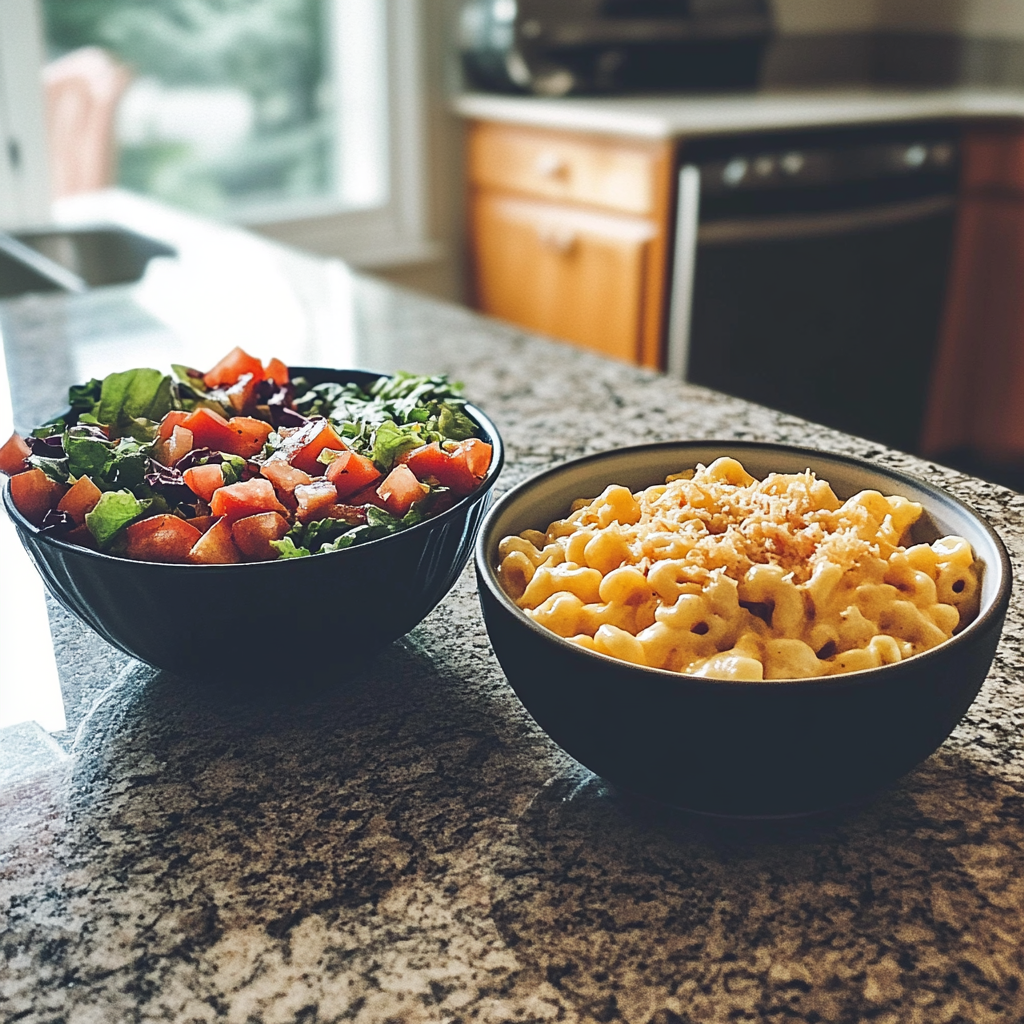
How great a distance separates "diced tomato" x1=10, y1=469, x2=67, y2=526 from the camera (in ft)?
2.25

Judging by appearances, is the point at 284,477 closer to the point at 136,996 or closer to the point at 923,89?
the point at 136,996

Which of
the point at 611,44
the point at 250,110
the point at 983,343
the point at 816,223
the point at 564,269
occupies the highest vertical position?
the point at 611,44

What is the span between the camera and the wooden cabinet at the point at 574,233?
2.63 meters

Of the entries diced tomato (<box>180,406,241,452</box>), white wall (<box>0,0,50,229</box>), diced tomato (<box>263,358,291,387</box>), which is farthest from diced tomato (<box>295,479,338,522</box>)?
white wall (<box>0,0,50,229</box>)

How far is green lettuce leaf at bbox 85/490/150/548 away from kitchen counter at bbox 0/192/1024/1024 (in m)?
0.06

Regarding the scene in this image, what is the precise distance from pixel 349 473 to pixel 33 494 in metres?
0.18

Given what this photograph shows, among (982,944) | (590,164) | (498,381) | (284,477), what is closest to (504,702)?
(284,477)

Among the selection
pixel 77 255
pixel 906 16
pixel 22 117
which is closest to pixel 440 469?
pixel 77 255

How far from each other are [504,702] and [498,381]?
26.2 inches

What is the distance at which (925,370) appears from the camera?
3.09 m

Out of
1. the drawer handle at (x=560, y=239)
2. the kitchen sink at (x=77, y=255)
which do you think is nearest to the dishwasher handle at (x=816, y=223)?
the drawer handle at (x=560, y=239)

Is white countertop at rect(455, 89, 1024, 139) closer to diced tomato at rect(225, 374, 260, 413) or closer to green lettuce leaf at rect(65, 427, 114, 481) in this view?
diced tomato at rect(225, 374, 260, 413)

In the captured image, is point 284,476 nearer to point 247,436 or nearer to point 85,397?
point 247,436

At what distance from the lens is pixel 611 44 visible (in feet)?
9.63
